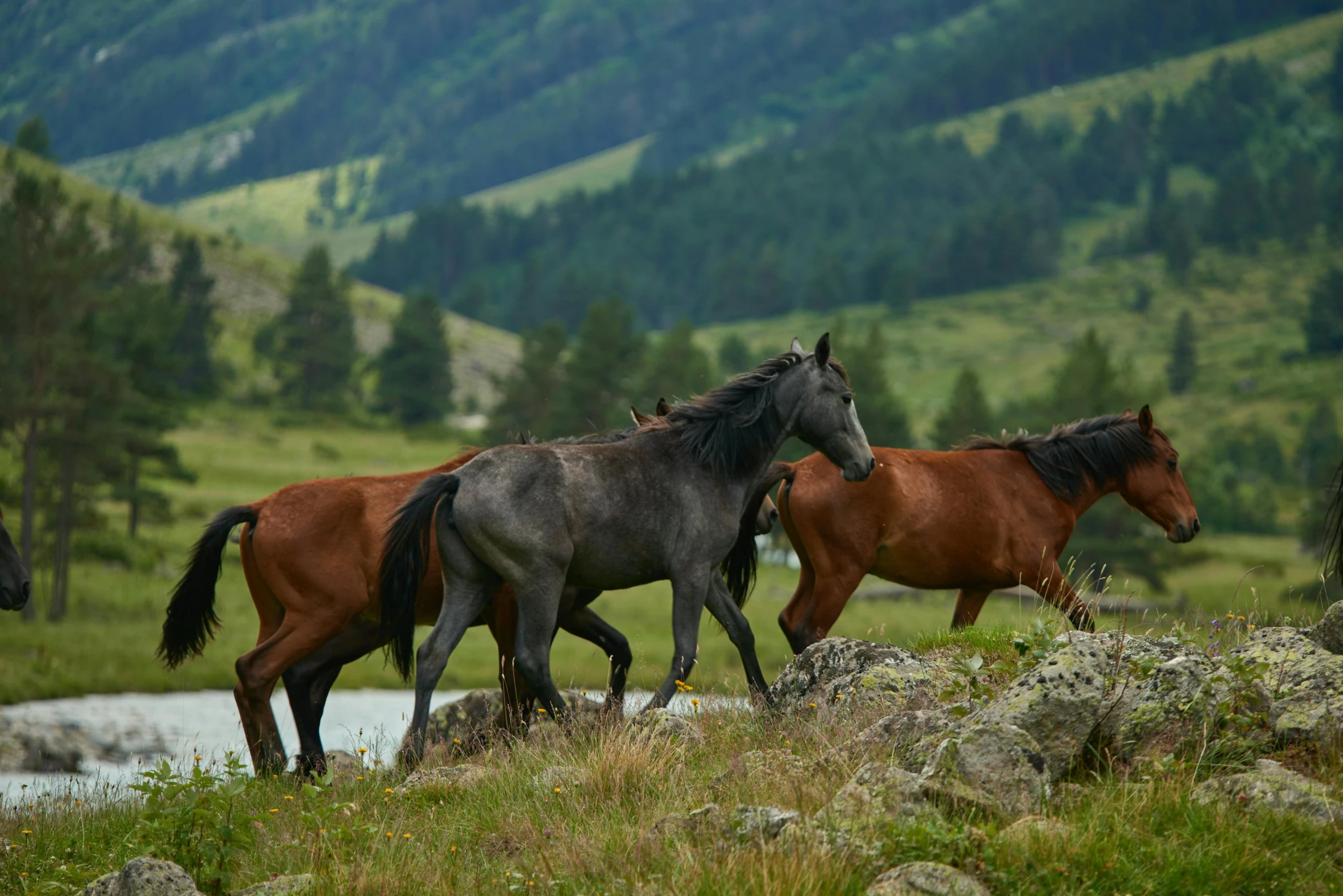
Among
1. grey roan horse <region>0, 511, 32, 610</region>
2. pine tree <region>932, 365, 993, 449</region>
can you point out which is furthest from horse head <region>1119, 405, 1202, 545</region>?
pine tree <region>932, 365, 993, 449</region>

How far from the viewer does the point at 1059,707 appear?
675 centimetres

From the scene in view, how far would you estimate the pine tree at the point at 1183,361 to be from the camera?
13188 cm

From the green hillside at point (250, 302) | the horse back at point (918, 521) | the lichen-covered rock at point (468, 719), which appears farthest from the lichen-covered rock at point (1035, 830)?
the green hillside at point (250, 302)

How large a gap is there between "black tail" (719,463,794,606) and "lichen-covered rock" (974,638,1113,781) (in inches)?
181

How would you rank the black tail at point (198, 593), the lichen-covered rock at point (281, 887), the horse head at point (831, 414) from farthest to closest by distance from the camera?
the black tail at point (198, 593), the horse head at point (831, 414), the lichen-covered rock at point (281, 887)

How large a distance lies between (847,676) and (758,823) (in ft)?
8.84

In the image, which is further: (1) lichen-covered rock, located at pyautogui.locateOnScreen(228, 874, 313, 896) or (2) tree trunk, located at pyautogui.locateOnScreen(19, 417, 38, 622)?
(2) tree trunk, located at pyautogui.locateOnScreen(19, 417, 38, 622)

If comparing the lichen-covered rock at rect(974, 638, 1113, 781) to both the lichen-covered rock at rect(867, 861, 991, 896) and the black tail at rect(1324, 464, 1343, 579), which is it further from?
the black tail at rect(1324, 464, 1343, 579)

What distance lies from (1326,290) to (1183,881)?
158m

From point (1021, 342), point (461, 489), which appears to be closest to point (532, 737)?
point (461, 489)

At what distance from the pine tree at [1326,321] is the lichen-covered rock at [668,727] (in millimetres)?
150587

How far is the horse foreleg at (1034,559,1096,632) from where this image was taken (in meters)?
11.0

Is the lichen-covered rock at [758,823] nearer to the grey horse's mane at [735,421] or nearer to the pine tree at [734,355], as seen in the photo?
the grey horse's mane at [735,421]

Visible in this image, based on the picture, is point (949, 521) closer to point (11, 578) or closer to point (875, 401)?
point (11, 578)
